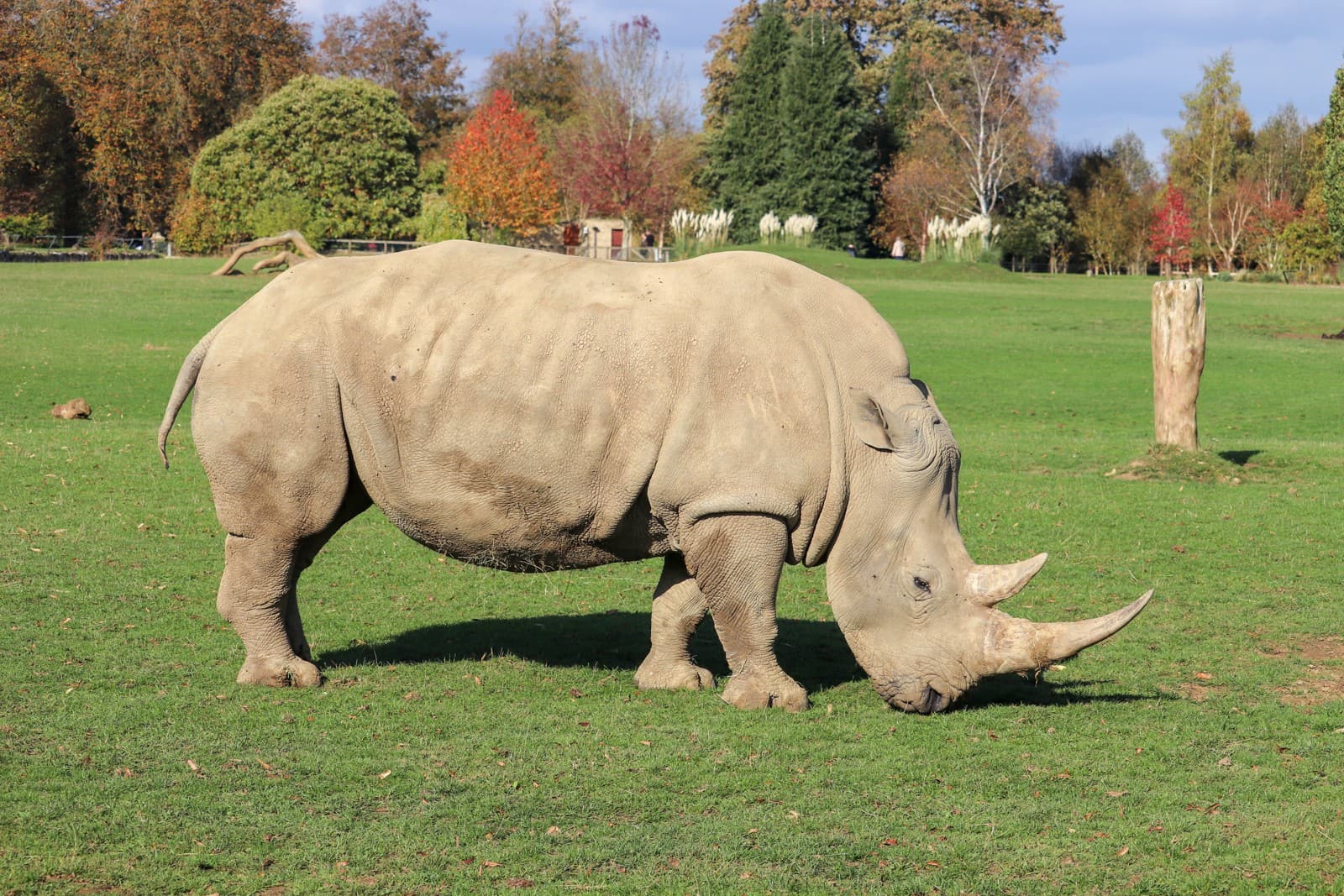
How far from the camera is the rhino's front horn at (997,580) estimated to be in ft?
24.3

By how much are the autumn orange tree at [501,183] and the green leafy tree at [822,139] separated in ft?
39.9

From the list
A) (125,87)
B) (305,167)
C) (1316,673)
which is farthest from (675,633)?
(125,87)

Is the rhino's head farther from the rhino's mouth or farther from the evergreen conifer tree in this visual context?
the evergreen conifer tree

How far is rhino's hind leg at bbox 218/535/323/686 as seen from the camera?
26.5 ft

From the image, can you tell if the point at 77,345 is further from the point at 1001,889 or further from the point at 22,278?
the point at 1001,889

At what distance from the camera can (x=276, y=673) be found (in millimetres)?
8133

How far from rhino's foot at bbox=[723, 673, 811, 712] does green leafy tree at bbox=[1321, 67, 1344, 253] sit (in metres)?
41.1

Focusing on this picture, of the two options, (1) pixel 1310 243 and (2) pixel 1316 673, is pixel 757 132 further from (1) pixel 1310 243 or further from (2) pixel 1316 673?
(2) pixel 1316 673

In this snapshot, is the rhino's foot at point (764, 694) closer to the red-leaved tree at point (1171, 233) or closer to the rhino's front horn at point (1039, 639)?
the rhino's front horn at point (1039, 639)

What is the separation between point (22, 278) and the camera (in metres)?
42.7

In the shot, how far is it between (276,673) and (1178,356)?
41.5 ft

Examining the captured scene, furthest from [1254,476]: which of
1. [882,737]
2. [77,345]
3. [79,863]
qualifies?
[77,345]

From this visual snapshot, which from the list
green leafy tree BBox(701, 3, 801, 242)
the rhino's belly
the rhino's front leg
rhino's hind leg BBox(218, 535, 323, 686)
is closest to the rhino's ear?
the rhino's front leg

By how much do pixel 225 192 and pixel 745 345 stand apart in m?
53.3
